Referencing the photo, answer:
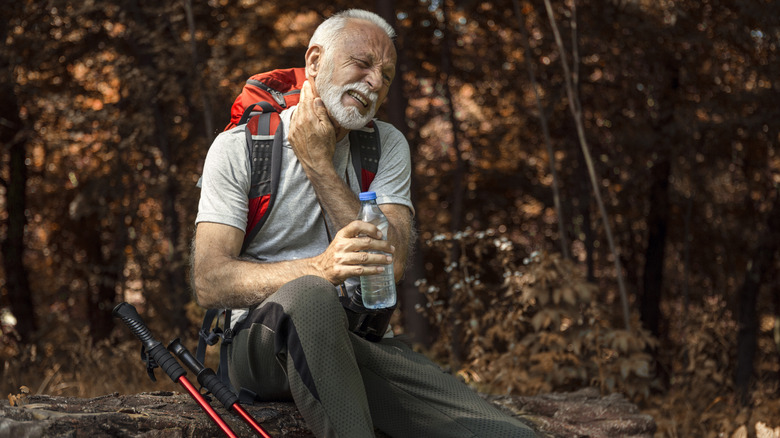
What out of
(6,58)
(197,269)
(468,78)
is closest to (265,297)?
(197,269)

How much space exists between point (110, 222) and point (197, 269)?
5.85 metres

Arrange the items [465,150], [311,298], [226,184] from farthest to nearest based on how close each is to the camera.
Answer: [465,150] < [226,184] < [311,298]

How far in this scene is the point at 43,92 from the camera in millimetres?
7531

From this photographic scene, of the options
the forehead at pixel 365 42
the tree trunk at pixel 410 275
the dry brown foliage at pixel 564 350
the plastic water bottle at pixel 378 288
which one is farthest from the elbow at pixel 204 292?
the tree trunk at pixel 410 275

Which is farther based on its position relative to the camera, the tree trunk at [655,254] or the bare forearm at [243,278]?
the tree trunk at [655,254]

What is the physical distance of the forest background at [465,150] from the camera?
6.55 m

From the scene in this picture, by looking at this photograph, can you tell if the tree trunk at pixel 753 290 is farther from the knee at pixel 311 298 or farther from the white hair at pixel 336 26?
the knee at pixel 311 298

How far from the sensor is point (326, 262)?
2.22 metres

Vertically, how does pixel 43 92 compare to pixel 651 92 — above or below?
above

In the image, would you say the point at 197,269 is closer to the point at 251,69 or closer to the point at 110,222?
the point at 251,69

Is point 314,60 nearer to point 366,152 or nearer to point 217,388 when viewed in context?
point 366,152

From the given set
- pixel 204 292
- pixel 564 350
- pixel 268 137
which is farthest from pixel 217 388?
pixel 564 350

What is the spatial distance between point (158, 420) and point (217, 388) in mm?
186

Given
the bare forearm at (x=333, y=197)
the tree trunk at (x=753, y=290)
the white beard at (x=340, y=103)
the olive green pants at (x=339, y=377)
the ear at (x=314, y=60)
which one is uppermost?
the ear at (x=314, y=60)
